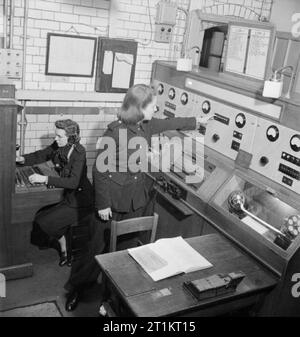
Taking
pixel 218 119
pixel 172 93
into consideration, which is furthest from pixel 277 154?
pixel 172 93

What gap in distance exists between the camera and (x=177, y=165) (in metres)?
3.84

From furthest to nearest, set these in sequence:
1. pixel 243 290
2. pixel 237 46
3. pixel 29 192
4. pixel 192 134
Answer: pixel 192 134
pixel 29 192
pixel 237 46
pixel 243 290

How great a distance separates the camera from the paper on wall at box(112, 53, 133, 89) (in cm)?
442

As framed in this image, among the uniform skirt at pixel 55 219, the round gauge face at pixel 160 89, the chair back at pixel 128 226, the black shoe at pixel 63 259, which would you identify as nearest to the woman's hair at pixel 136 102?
the chair back at pixel 128 226

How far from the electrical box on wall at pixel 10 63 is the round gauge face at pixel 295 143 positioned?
8.33ft

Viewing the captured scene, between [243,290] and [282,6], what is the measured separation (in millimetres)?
3994

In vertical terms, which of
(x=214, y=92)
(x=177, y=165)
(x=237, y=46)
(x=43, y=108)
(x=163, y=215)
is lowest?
(x=163, y=215)

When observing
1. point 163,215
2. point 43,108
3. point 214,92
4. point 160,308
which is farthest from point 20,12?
point 160,308

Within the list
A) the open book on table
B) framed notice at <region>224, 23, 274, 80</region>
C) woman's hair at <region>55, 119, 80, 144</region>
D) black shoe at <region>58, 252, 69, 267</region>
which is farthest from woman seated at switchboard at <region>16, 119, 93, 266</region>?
framed notice at <region>224, 23, 274, 80</region>

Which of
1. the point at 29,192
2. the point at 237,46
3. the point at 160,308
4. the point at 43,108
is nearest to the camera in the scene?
the point at 160,308

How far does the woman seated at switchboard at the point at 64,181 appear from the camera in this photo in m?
3.67

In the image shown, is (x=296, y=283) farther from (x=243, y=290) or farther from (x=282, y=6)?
(x=282, y=6)

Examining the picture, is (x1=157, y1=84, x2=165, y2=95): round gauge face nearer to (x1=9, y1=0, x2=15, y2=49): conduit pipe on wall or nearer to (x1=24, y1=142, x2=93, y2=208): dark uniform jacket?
(x1=24, y1=142, x2=93, y2=208): dark uniform jacket

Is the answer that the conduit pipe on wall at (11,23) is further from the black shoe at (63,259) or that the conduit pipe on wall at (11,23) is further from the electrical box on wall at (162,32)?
the black shoe at (63,259)
